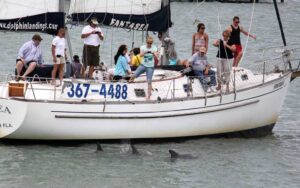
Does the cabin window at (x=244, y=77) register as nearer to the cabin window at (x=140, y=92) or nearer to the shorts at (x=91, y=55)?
the cabin window at (x=140, y=92)

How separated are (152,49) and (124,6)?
1.51 m

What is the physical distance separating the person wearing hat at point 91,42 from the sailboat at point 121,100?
20.1 inches

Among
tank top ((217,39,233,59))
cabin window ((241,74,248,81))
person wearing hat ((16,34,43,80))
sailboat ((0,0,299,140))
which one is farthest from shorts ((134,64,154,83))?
cabin window ((241,74,248,81))

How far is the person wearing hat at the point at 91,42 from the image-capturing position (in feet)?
83.1

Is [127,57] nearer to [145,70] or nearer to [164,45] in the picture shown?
[145,70]

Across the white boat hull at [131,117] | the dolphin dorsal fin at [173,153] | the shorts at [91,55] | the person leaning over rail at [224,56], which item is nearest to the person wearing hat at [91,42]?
the shorts at [91,55]

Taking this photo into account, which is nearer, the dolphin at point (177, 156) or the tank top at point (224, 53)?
the dolphin at point (177, 156)

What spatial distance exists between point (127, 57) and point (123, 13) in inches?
51.2

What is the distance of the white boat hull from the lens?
23641mm

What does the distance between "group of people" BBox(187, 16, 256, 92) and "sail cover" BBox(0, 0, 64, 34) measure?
3526mm

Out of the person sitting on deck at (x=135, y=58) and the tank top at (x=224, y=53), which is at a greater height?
the tank top at (x=224, y=53)

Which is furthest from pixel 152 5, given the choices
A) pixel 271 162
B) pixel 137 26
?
pixel 271 162

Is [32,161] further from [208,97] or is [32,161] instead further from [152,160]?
[208,97]

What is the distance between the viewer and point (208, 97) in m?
24.9
